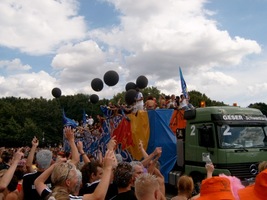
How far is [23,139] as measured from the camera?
74188mm

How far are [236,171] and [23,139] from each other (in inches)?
2723

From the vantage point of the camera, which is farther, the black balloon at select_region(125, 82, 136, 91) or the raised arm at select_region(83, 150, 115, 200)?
the black balloon at select_region(125, 82, 136, 91)

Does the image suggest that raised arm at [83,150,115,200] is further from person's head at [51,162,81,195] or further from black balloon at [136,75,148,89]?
black balloon at [136,75,148,89]

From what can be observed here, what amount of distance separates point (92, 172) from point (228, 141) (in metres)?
5.84

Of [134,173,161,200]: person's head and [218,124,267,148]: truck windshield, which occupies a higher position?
[218,124,267,148]: truck windshield

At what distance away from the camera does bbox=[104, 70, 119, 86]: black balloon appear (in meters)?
17.8

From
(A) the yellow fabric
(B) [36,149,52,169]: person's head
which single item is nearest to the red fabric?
(A) the yellow fabric

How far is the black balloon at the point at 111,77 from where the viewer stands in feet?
58.2

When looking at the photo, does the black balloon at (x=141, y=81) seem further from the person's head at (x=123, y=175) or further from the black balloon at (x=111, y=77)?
the person's head at (x=123, y=175)

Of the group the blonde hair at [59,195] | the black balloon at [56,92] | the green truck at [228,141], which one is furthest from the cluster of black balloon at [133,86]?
the blonde hair at [59,195]

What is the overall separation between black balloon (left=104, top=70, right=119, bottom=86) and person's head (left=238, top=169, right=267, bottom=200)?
50.5ft

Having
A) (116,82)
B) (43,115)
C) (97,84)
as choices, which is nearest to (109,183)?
(116,82)

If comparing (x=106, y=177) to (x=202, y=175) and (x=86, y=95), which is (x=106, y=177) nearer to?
(x=202, y=175)

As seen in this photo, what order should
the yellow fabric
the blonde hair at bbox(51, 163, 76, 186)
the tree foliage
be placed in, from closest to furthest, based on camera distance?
the blonde hair at bbox(51, 163, 76, 186)
the yellow fabric
the tree foliage
